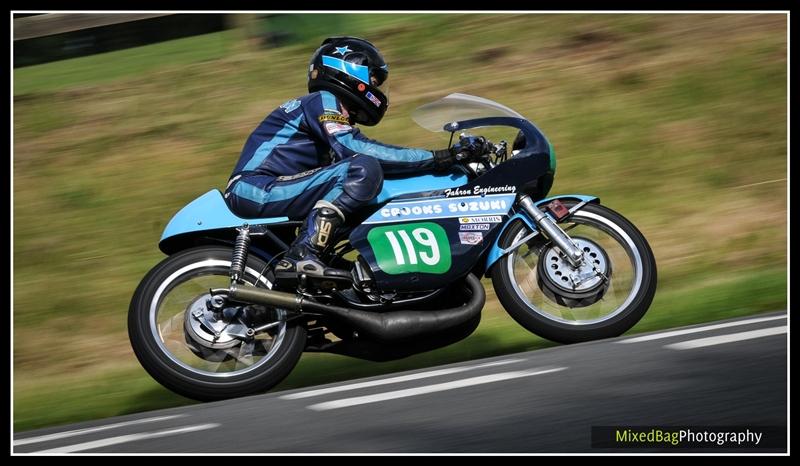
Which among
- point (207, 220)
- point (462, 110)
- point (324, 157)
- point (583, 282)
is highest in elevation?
point (462, 110)

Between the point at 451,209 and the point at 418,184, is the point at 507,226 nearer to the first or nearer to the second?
the point at 451,209

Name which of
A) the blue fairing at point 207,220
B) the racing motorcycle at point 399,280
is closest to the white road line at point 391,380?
the racing motorcycle at point 399,280

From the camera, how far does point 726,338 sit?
616 cm

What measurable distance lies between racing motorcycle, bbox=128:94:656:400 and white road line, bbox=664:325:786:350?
1.09 ft

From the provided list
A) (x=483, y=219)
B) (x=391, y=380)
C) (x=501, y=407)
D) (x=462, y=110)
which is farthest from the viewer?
(x=462, y=110)

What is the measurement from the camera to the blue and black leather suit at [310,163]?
20.3 feet

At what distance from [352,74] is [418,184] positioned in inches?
29.3

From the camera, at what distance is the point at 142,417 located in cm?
605

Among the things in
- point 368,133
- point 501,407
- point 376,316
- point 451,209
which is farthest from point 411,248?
point 368,133

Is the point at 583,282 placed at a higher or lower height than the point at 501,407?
higher

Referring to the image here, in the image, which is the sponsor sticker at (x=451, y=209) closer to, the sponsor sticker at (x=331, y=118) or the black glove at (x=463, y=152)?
the black glove at (x=463, y=152)

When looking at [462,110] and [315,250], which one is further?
[462,110]

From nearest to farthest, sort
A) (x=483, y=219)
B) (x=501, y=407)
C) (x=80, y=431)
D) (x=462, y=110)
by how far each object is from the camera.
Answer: (x=501, y=407) → (x=80, y=431) → (x=483, y=219) → (x=462, y=110)

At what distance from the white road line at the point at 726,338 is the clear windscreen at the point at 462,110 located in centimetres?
161
